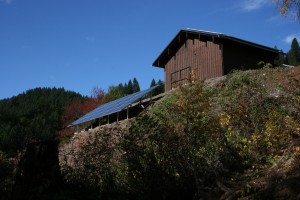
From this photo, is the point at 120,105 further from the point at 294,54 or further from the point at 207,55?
the point at 294,54

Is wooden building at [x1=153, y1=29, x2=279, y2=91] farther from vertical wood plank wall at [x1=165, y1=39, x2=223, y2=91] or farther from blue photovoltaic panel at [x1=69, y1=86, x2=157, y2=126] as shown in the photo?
blue photovoltaic panel at [x1=69, y1=86, x2=157, y2=126]

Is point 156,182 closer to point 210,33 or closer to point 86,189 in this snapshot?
point 86,189

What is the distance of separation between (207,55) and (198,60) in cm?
101

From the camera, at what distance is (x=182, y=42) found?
29.0m

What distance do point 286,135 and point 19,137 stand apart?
18.5ft

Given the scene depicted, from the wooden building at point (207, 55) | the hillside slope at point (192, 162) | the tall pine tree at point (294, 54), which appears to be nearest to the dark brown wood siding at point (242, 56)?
the wooden building at point (207, 55)

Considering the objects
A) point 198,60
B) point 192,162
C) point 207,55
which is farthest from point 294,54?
point 192,162

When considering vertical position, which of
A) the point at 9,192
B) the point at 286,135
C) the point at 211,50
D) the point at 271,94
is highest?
the point at 211,50

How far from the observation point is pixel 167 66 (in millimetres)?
30188

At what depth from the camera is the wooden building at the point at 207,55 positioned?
25266mm

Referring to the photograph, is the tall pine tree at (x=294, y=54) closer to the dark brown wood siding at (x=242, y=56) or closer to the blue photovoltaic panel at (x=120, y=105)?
the dark brown wood siding at (x=242, y=56)

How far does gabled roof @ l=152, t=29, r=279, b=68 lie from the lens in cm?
2488

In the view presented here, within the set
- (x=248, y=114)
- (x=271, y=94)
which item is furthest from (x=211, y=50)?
(x=248, y=114)

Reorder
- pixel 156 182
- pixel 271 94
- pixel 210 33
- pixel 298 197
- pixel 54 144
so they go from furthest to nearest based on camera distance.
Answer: pixel 210 33 → pixel 271 94 → pixel 54 144 → pixel 156 182 → pixel 298 197
